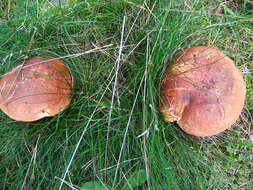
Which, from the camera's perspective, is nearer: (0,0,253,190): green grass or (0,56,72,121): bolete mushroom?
(0,56,72,121): bolete mushroom

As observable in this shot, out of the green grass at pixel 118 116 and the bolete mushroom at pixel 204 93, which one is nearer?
the bolete mushroom at pixel 204 93

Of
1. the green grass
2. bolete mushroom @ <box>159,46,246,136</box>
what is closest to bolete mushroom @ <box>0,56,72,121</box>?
the green grass

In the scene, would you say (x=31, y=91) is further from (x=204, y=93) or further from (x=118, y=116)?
(x=204, y=93)

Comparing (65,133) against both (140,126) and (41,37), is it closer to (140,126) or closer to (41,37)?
(140,126)

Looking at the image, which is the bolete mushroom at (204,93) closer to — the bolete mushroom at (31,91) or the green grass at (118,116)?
the green grass at (118,116)

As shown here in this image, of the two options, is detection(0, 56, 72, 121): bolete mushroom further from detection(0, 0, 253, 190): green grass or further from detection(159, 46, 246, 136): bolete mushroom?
detection(159, 46, 246, 136): bolete mushroom

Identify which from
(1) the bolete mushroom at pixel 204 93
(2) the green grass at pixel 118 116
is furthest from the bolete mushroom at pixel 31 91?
(1) the bolete mushroom at pixel 204 93
